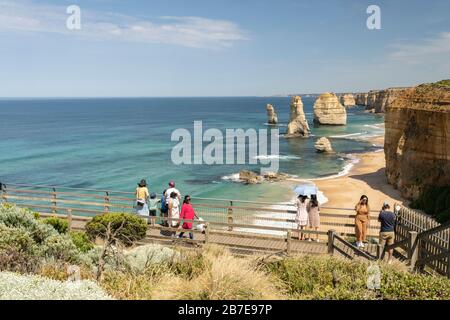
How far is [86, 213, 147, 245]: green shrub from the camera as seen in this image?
10852 mm

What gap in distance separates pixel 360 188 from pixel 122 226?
24309mm

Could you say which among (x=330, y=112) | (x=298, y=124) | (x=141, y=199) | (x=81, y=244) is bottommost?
(x=81, y=244)

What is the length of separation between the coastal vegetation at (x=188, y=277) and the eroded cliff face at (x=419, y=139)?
64.3 feet

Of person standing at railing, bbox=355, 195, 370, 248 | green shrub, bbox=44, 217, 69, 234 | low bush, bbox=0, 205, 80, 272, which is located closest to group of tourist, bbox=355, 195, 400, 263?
person standing at railing, bbox=355, 195, 370, 248

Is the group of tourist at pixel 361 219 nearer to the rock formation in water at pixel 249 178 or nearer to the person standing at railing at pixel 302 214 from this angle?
the person standing at railing at pixel 302 214

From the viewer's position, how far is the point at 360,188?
3116 cm

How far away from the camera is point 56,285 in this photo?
5.76 metres

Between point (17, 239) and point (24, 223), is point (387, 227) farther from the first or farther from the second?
point (24, 223)

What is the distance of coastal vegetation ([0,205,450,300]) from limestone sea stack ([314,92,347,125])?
9381 centimetres

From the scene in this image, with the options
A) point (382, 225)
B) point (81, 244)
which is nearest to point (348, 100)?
point (382, 225)

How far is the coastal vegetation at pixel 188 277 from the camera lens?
18.6 ft

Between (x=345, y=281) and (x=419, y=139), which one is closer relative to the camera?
(x=345, y=281)
